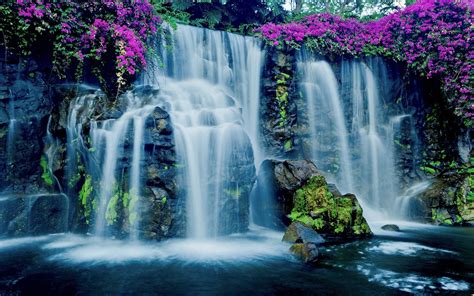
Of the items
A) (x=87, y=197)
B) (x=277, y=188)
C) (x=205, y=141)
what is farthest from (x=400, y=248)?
(x=87, y=197)

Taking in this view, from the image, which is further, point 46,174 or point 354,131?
point 354,131

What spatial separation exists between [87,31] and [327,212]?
8.43m

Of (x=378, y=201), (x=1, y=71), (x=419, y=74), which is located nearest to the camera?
(x=1, y=71)

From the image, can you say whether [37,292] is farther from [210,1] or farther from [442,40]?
[442,40]

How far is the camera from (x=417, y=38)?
46.8 feet

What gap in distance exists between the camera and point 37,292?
16.9 feet

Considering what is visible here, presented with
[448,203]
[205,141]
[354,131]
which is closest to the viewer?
[205,141]

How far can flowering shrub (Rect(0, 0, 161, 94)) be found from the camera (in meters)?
8.94

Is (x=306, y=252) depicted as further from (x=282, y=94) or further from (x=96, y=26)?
(x=96, y=26)

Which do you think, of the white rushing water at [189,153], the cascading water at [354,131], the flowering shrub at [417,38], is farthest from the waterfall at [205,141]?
the flowering shrub at [417,38]

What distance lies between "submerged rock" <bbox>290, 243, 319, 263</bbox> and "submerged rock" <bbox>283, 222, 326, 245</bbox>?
90 centimetres

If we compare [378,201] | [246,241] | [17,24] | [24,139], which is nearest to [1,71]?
[17,24]

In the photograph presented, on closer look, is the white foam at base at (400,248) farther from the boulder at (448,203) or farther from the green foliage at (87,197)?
the green foliage at (87,197)

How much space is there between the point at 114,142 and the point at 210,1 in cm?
797
